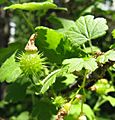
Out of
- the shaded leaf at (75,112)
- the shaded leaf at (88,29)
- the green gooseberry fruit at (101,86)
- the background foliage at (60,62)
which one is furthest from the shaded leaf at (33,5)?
the green gooseberry fruit at (101,86)

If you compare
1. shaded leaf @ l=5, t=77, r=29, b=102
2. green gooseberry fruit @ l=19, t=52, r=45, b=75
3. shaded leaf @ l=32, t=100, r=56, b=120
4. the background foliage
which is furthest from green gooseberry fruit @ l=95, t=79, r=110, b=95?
green gooseberry fruit @ l=19, t=52, r=45, b=75

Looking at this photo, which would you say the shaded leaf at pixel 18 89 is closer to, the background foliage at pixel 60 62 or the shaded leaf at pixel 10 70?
the background foliage at pixel 60 62

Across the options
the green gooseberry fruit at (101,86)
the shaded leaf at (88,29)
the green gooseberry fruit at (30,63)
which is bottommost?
the green gooseberry fruit at (101,86)

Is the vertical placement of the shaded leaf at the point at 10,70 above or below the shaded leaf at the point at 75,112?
above

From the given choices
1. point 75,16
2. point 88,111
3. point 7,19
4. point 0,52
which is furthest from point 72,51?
point 7,19

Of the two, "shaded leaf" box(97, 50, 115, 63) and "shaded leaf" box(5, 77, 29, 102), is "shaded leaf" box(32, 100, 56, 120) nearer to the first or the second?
"shaded leaf" box(5, 77, 29, 102)

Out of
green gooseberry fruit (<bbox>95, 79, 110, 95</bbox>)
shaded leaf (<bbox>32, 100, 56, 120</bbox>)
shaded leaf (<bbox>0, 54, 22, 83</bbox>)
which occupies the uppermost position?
shaded leaf (<bbox>0, 54, 22, 83</bbox>)
